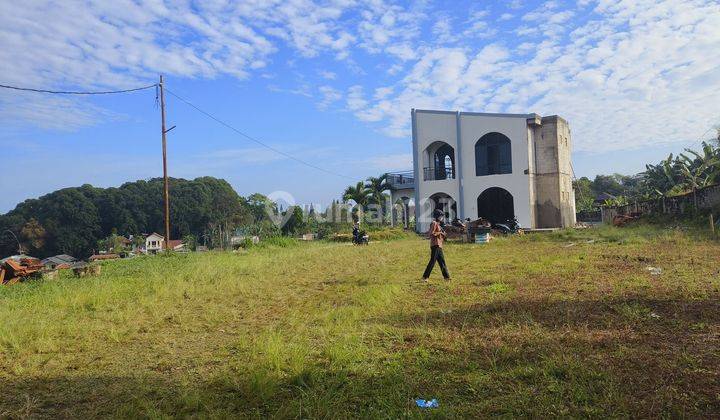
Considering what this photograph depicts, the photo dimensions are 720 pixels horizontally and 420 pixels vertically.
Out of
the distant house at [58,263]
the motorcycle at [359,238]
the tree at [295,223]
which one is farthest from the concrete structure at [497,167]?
the distant house at [58,263]

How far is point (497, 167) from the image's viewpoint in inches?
1199

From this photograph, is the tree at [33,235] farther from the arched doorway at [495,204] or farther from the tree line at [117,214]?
the arched doorway at [495,204]

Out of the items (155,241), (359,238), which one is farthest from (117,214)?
(359,238)

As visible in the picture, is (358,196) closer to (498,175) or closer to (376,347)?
(498,175)

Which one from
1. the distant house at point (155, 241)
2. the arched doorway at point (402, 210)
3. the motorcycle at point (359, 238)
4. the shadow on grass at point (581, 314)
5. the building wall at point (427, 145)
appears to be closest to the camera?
the shadow on grass at point (581, 314)

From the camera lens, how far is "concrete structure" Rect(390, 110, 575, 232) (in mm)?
29031

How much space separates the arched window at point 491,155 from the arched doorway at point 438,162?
2063mm

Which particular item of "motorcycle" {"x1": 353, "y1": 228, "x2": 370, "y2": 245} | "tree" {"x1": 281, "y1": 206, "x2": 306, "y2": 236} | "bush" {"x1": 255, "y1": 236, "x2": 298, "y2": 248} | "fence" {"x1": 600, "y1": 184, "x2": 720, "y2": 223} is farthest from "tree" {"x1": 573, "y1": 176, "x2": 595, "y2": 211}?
"bush" {"x1": 255, "y1": 236, "x2": 298, "y2": 248}

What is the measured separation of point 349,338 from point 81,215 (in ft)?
195

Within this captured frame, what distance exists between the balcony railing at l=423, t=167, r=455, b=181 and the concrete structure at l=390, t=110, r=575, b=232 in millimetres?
69

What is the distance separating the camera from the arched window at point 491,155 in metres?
30.1

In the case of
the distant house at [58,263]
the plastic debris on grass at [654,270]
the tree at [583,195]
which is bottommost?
the distant house at [58,263]

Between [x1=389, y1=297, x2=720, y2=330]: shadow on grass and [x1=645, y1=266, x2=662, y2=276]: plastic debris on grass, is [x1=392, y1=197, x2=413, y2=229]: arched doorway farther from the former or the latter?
[x1=389, y1=297, x2=720, y2=330]: shadow on grass

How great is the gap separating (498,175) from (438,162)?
220 inches
